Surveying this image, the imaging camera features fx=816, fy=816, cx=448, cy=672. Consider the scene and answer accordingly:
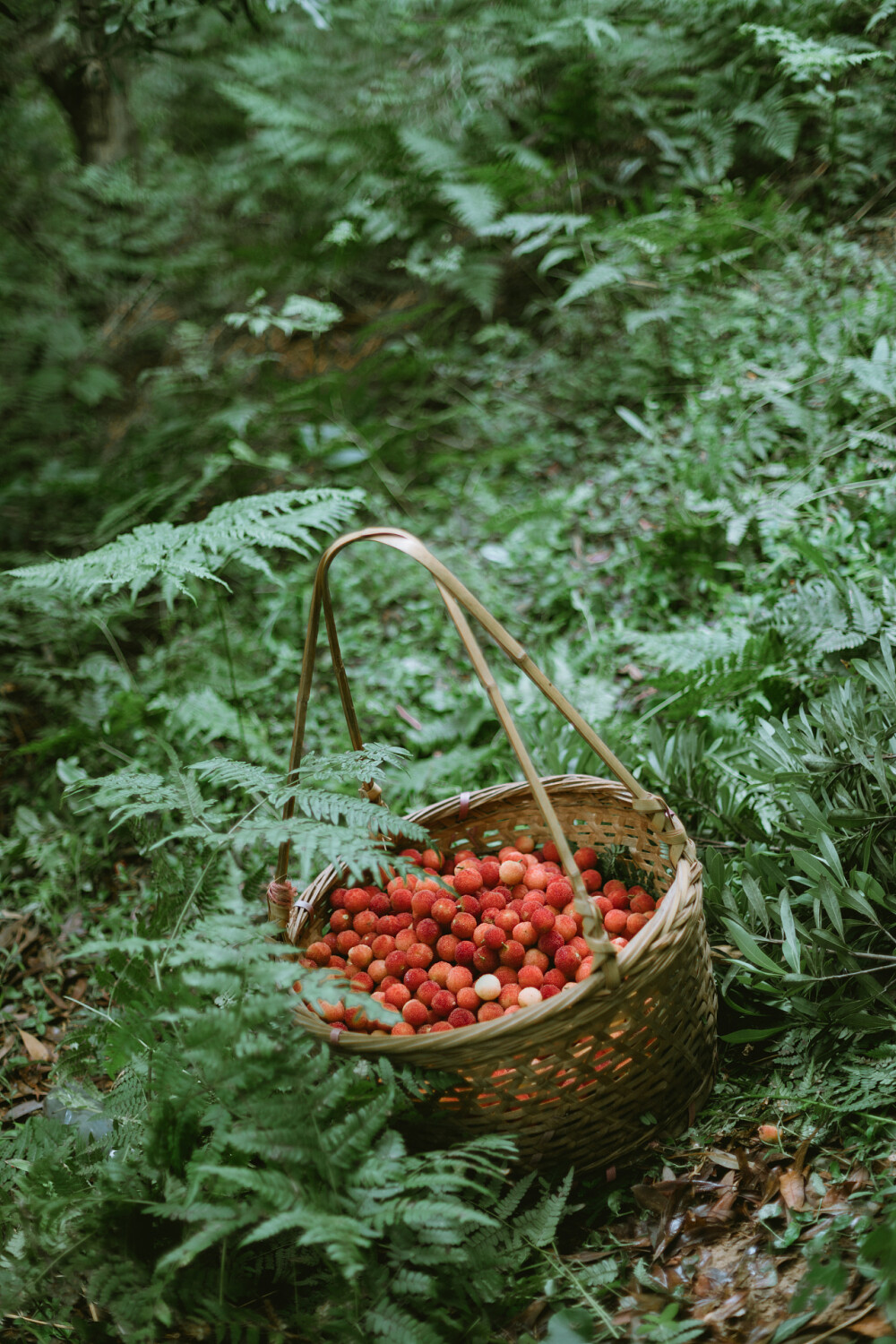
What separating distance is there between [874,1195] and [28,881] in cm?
234

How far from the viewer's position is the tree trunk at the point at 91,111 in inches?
166

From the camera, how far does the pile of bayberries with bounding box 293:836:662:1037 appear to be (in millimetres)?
1540

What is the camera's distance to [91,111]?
15.1 ft

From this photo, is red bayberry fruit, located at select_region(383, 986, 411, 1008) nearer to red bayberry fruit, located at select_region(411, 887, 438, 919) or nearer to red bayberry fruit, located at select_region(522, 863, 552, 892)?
red bayberry fruit, located at select_region(411, 887, 438, 919)

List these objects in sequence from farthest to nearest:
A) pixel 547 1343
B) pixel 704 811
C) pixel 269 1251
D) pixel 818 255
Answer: pixel 818 255 < pixel 704 811 < pixel 269 1251 < pixel 547 1343

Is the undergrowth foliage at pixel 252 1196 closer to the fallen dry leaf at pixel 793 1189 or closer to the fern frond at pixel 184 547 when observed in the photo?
the fallen dry leaf at pixel 793 1189

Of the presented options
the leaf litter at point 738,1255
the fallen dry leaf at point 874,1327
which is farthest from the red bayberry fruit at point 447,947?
the fallen dry leaf at point 874,1327

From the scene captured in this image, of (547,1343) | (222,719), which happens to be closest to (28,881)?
(222,719)

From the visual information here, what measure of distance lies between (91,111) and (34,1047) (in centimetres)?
492

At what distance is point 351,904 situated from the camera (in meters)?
1.80

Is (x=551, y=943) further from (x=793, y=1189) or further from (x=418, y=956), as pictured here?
(x=793, y=1189)

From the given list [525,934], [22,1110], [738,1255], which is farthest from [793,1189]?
[22,1110]

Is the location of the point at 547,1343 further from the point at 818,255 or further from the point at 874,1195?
the point at 818,255

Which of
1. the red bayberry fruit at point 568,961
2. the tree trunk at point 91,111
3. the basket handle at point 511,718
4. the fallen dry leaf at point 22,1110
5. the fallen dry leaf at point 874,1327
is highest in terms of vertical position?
the tree trunk at point 91,111
